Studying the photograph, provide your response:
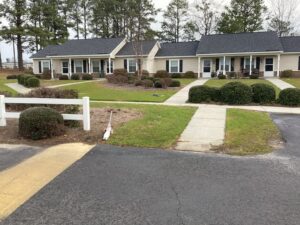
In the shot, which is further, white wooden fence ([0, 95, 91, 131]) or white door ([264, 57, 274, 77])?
white door ([264, 57, 274, 77])

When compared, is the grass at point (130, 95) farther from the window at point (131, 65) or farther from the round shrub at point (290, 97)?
the window at point (131, 65)

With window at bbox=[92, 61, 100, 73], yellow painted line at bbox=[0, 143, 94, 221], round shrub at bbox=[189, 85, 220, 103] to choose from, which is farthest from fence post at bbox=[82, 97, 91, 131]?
window at bbox=[92, 61, 100, 73]

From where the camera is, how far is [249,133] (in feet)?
29.8

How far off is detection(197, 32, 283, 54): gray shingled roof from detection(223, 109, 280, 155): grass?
25.1m

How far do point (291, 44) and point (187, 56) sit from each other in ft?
37.7

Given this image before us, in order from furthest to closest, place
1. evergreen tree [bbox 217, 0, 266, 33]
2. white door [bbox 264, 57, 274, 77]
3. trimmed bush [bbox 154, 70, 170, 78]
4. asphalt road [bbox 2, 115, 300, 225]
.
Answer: evergreen tree [bbox 217, 0, 266, 33] → trimmed bush [bbox 154, 70, 170, 78] → white door [bbox 264, 57, 274, 77] → asphalt road [bbox 2, 115, 300, 225]

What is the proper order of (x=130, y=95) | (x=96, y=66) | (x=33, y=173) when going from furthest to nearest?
1. (x=96, y=66)
2. (x=130, y=95)
3. (x=33, y=173)

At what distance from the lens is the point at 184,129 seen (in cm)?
940

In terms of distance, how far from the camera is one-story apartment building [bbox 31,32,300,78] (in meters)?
36.1

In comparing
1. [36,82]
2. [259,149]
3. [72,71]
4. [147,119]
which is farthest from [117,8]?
[259,149]

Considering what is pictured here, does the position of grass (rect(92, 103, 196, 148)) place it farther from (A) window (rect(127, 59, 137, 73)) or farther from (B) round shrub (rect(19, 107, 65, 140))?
(A) window (rect(127, 59, 137, 73))

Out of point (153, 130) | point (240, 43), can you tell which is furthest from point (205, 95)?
point (240, 43)

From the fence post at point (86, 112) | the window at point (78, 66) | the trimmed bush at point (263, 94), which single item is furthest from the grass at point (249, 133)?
the window at point (78, 66)

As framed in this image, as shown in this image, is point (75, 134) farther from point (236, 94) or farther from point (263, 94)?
point (263, 94)
